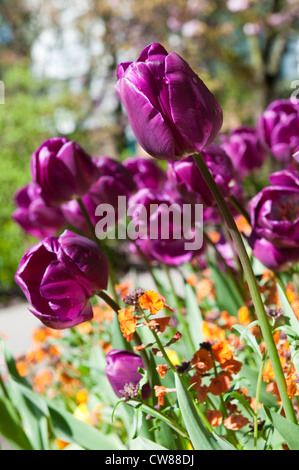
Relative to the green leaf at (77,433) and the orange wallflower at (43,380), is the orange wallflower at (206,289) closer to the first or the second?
the orange wallflower at (43,380)

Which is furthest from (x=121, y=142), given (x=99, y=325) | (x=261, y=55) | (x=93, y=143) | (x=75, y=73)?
(x=99, y=325)

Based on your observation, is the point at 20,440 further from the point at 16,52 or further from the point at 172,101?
the point at 16,52

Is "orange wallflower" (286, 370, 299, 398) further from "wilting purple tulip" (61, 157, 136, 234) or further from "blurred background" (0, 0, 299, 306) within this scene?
"blurred background" (0, 0, 299, 306)

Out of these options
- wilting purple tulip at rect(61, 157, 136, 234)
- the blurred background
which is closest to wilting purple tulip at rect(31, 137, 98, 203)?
wilting purple tulip at rect(61, 157, 136, 234)

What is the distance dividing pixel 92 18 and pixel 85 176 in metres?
9.35

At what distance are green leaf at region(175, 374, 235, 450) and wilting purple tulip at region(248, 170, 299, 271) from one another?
1.14 feet

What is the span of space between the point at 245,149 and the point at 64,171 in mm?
827

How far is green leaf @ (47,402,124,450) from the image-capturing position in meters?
1.03

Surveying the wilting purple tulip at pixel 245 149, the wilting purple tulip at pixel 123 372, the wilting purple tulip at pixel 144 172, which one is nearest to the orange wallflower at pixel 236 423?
the wilting purple tulip at pixel 123 372

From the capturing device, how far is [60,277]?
0.75 meters

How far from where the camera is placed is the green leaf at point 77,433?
103cm

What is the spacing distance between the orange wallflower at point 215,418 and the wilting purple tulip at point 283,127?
87cm

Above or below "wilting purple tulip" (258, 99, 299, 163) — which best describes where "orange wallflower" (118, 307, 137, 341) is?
below

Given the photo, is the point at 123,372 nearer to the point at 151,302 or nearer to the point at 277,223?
the point at 151,302
